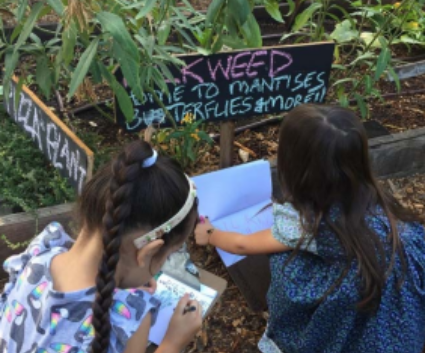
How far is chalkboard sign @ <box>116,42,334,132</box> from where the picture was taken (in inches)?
66.1

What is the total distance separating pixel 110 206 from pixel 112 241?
2.3 inches

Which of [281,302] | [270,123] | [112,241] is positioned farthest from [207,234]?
[270,123]

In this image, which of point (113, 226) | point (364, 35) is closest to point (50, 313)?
point (113, 226)

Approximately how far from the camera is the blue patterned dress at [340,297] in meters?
1.31

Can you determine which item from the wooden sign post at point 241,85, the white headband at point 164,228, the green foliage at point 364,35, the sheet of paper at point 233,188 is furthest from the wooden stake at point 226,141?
the white headband at point 164,228

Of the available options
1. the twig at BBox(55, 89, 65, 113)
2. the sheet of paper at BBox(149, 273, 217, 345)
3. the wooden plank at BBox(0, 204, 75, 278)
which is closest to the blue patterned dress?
the sheet of paper at BBox(149, 273, 217, 345)

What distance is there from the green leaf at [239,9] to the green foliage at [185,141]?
45 centimetres

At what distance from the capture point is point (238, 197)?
74.6 inches

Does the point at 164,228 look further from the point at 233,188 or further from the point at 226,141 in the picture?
the point at 226,141

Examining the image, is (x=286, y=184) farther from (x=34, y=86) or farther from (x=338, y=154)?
(x=34, y=86)

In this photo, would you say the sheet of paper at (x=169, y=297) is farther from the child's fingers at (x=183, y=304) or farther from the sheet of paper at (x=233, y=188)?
the sheet of paper at (x=233, y=188)

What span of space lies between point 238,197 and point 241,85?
0.40 m

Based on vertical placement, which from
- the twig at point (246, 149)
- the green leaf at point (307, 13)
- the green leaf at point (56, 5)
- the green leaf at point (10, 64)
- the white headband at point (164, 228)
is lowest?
the twig at point (246, 149)

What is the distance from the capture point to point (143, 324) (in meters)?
1.08
